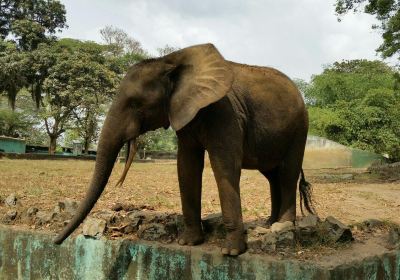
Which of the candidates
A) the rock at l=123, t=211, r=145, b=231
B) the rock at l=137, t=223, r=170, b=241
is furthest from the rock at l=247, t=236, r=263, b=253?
the rock at l=123, t=211, r=145, b=231

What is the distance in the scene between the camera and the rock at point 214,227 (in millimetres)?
4829

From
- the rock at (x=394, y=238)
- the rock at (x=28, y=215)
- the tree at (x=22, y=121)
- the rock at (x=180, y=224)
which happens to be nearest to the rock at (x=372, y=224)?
the rock at (x=394, y=238)

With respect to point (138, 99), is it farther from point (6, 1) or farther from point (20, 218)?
point (6, 1)

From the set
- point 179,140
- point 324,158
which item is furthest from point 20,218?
point 324,158

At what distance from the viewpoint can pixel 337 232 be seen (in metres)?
4.49

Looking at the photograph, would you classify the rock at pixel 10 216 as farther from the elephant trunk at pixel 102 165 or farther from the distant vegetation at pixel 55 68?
the distant vegetation at pixel 55 68

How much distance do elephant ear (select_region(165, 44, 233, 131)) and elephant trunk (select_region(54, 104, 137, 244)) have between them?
530 millimetres

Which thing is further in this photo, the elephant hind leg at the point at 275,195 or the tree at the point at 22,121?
the tree at the point at 22,121

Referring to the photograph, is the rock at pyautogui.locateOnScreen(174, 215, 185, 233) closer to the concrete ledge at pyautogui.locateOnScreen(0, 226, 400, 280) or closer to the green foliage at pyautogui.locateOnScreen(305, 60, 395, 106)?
the concrete ledge at pyautogui.locateOnScreen(0, 226, 400, 280)

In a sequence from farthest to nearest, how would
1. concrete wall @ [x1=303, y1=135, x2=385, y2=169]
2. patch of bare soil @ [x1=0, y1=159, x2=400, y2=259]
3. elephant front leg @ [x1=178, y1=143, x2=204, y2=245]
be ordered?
concrete wall @ [x1=303, y1=135, x2=385, y2=169] → patch of bare soil @ [x1=0, y1=159, x2=400, y2=259] → elephant front leg @ [x1=178, y1=143, x2=204, y2=245]

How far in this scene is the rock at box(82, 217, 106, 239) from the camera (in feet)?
15.9

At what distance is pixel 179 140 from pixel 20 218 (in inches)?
98.6

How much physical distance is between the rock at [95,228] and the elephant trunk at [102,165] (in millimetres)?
748

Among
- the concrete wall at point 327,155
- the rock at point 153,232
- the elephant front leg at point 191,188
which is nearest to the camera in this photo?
the elephant front leg at point 191,188
